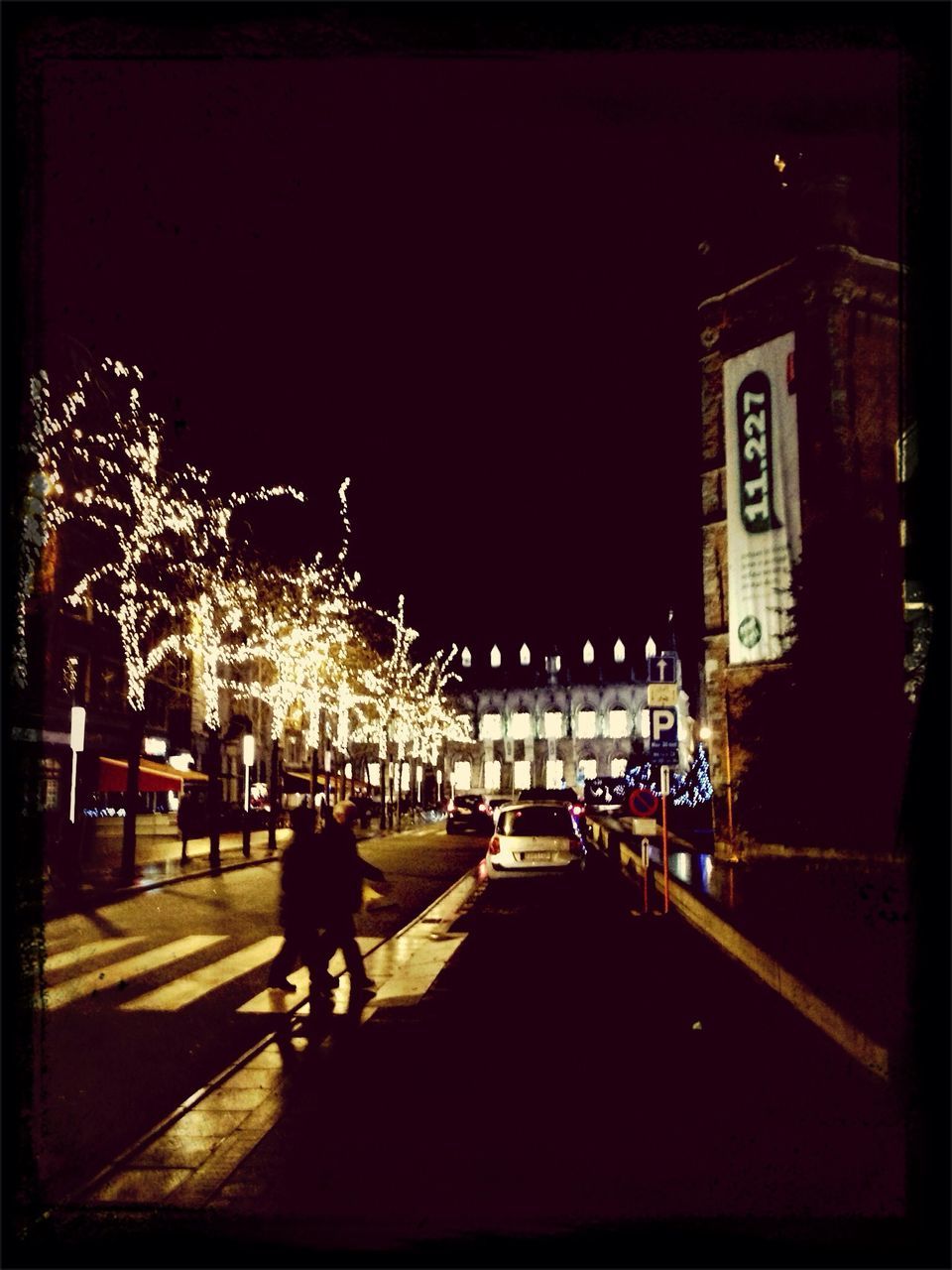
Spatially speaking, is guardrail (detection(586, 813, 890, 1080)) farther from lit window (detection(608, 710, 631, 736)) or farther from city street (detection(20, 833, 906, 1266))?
lit window (detection(608, 710, 631, 736))

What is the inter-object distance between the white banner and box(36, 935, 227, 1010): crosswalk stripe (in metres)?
19.7

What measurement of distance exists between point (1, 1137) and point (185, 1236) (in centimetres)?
99

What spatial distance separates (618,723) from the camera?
378 ft

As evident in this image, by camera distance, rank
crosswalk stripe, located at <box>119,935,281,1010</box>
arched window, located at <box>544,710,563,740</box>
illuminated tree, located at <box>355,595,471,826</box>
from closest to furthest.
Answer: crosswalk stripe, located at <box>119,935,281,1010</box>, illuminated tree, located at <box>355,595,471,826</box>, arched window, located at <box>544,710,563,740</box>

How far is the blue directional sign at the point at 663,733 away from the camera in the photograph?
55.1 feet

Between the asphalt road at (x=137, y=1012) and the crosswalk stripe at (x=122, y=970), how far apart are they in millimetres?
15

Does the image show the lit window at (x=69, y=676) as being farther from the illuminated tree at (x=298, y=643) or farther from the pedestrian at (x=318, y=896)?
the pedestrian at (x=318, y=896)

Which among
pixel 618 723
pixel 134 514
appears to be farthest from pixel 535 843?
pixel 618 723

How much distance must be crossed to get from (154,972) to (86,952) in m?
1.88

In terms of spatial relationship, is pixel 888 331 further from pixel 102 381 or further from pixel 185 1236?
pixel 185 1236

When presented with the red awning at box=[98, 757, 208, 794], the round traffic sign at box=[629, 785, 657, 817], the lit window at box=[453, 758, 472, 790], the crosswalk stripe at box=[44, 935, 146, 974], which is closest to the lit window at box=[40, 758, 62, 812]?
the red awning at box=[98, 757, 208, 794]

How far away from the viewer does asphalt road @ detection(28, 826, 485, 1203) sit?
6445 mm

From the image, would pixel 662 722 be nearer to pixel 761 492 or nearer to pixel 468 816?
pixel 761 492

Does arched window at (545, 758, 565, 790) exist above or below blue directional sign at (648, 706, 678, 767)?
below
